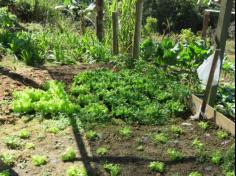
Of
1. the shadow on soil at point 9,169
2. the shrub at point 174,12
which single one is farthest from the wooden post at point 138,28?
the shrub at point 174,12

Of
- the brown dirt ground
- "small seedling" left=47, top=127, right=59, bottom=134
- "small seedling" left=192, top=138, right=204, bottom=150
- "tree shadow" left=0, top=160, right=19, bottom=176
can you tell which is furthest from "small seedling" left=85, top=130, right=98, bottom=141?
"small seedling" left=192, top=138, right=204, bottom=150

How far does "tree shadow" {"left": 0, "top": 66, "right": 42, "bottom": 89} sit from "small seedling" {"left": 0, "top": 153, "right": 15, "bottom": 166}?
7.20 feet

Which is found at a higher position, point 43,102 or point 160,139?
point 43,102

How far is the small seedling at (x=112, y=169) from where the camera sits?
4.55 m

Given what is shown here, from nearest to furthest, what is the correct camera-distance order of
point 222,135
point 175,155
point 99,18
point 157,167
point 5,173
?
point 5,173, point 157,167, point 175,155, point 222,135, point 99,18

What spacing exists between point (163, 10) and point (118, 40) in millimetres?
5271

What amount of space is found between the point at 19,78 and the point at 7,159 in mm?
2705

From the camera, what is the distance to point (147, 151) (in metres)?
5.09

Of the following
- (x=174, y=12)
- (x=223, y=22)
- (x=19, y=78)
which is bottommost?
(x=19, y=78)

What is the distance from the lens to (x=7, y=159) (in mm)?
4844

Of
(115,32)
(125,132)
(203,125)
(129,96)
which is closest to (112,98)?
(129,96)

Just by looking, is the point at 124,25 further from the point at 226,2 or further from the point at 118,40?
the point at 226,2

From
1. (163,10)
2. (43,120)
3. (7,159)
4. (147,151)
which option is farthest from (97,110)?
(163,10)

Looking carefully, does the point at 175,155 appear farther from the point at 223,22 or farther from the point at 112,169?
the point at 223,22
